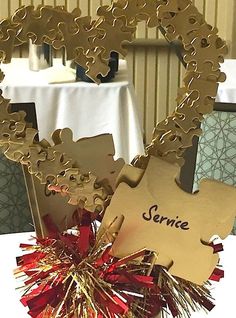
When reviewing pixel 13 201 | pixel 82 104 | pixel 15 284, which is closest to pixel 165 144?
pixel 15 284

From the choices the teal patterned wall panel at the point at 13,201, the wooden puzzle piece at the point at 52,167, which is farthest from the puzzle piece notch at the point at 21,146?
the teal patterned wall panel at the point at 13,201

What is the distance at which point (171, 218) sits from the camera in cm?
87

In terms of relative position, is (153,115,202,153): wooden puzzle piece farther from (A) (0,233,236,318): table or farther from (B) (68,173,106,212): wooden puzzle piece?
(A) (0,233,236,318): table

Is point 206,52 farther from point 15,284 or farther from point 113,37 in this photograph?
point 15,284

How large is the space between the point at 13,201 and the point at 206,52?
1.18m

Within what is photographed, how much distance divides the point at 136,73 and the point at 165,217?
4.43 metres

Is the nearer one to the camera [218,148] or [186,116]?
[186,116]

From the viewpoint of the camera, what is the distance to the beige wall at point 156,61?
5.14 meters

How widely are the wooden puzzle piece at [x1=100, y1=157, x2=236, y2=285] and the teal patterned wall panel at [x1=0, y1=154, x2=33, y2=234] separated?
1.09 m

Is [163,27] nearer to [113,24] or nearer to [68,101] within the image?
[113,24]

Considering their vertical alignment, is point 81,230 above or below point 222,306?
above

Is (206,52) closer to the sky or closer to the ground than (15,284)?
closer to the sky

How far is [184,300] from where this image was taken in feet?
2.94

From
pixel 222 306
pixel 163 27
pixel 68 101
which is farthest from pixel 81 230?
pixel 68 101
